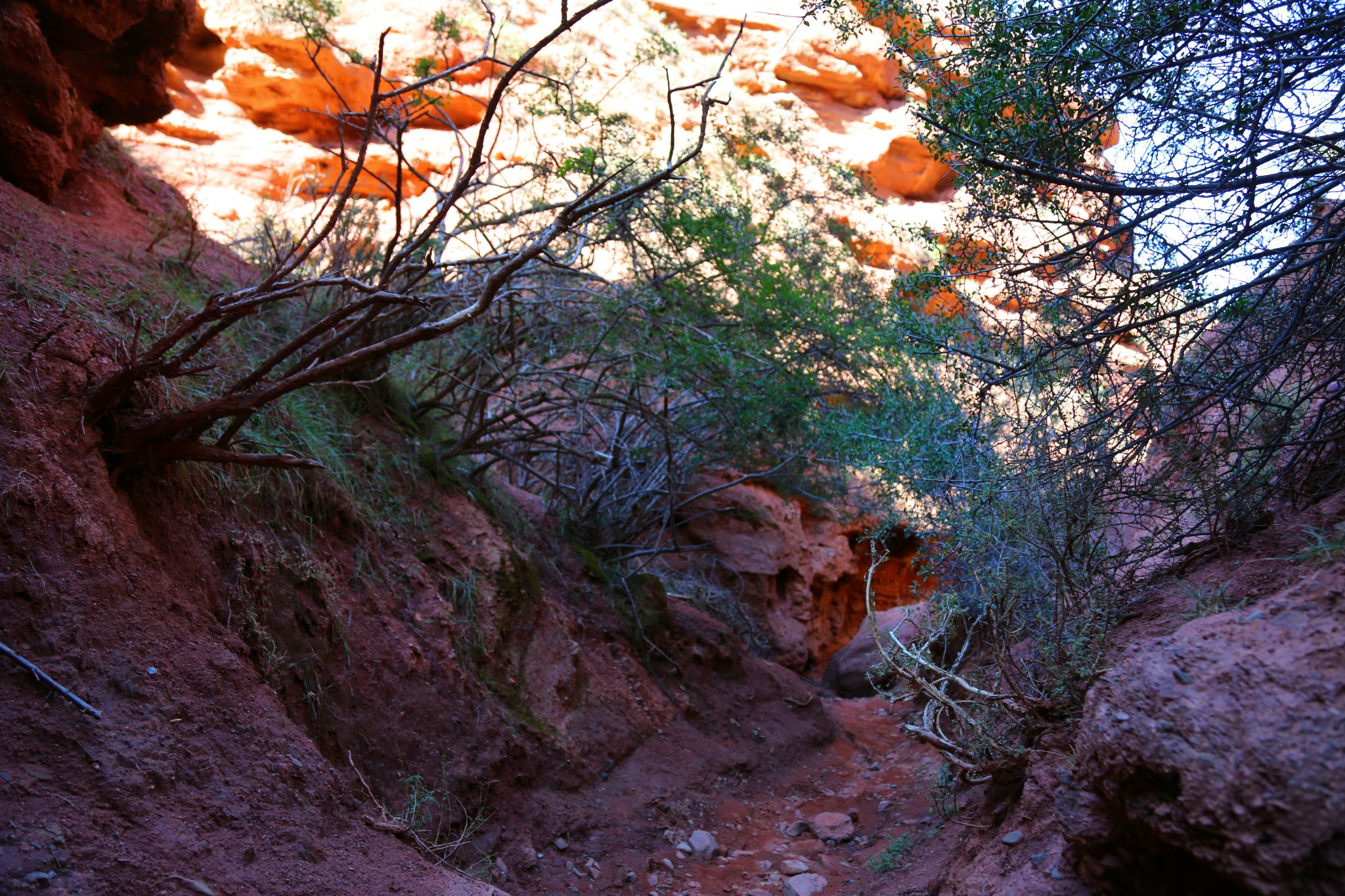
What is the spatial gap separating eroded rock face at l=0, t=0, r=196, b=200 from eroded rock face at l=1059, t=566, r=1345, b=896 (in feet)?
19.9

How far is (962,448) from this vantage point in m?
6.01

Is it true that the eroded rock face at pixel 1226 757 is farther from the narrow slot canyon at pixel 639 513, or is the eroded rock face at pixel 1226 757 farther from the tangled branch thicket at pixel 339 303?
the tangled branch thicket at pixel 339 303

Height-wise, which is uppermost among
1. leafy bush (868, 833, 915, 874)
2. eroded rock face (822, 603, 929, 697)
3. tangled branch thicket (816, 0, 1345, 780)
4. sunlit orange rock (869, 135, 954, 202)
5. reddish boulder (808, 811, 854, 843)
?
sunlit orange rock (869, 135, 954, 202)

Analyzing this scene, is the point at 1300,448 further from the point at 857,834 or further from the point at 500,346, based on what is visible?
the point at 500,346

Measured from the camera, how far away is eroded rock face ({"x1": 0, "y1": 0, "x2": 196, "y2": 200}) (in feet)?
15.4

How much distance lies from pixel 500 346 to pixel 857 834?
4.75 metres

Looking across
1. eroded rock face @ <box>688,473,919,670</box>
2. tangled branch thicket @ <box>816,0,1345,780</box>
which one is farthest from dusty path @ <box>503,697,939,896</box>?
eroded rock face @ <box>688,473,919,670</box>

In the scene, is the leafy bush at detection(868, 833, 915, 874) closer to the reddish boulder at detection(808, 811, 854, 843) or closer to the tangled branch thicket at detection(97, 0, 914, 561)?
the reddish boulder at detection(808, 811, 854, 843)

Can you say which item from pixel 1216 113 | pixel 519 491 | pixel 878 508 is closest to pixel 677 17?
pixel 878 508

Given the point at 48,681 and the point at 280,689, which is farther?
the point at 280,689

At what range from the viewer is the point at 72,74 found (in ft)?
17.9

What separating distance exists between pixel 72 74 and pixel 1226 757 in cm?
700

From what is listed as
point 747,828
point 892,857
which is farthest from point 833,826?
point 892,857

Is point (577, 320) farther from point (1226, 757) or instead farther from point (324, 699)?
point (1226, 757)
